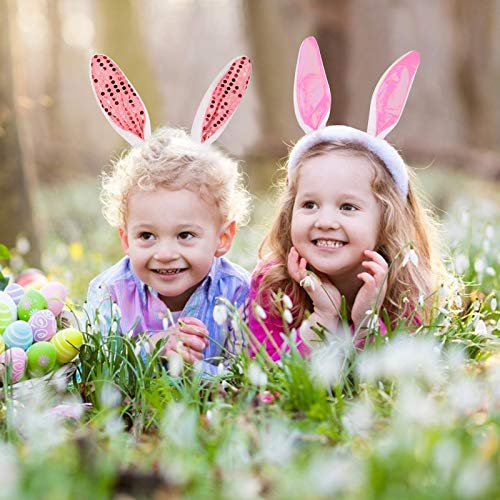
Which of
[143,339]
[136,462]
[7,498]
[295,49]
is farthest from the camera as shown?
[295,49]

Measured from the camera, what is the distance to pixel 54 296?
12.0 feet

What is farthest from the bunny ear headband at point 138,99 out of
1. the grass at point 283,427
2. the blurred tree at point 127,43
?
the blurred tree at point 127,43

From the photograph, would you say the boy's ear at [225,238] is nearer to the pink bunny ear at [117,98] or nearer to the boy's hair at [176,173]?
the boy's hair at [176,173]

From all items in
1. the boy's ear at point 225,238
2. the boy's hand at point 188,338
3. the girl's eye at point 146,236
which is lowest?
the boy's hand at point 188,338

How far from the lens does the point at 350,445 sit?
242cm

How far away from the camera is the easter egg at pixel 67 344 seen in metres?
3.34

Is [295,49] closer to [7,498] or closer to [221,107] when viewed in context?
[221,107]

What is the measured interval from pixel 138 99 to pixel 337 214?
1041 millimetres

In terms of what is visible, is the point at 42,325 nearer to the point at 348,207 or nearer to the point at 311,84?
the point at 348,207

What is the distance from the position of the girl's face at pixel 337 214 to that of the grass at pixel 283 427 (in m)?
0.46

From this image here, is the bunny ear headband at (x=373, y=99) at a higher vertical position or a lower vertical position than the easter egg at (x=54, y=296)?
higher

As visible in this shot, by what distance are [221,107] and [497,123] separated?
15.9 metres

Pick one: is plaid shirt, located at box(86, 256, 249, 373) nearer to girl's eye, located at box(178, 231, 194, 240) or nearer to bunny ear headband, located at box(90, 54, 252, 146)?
girl's eye, located at box(178, 231, 194, 240)

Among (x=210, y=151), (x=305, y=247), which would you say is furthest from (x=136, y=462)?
Answer: (x=210, y=151)
